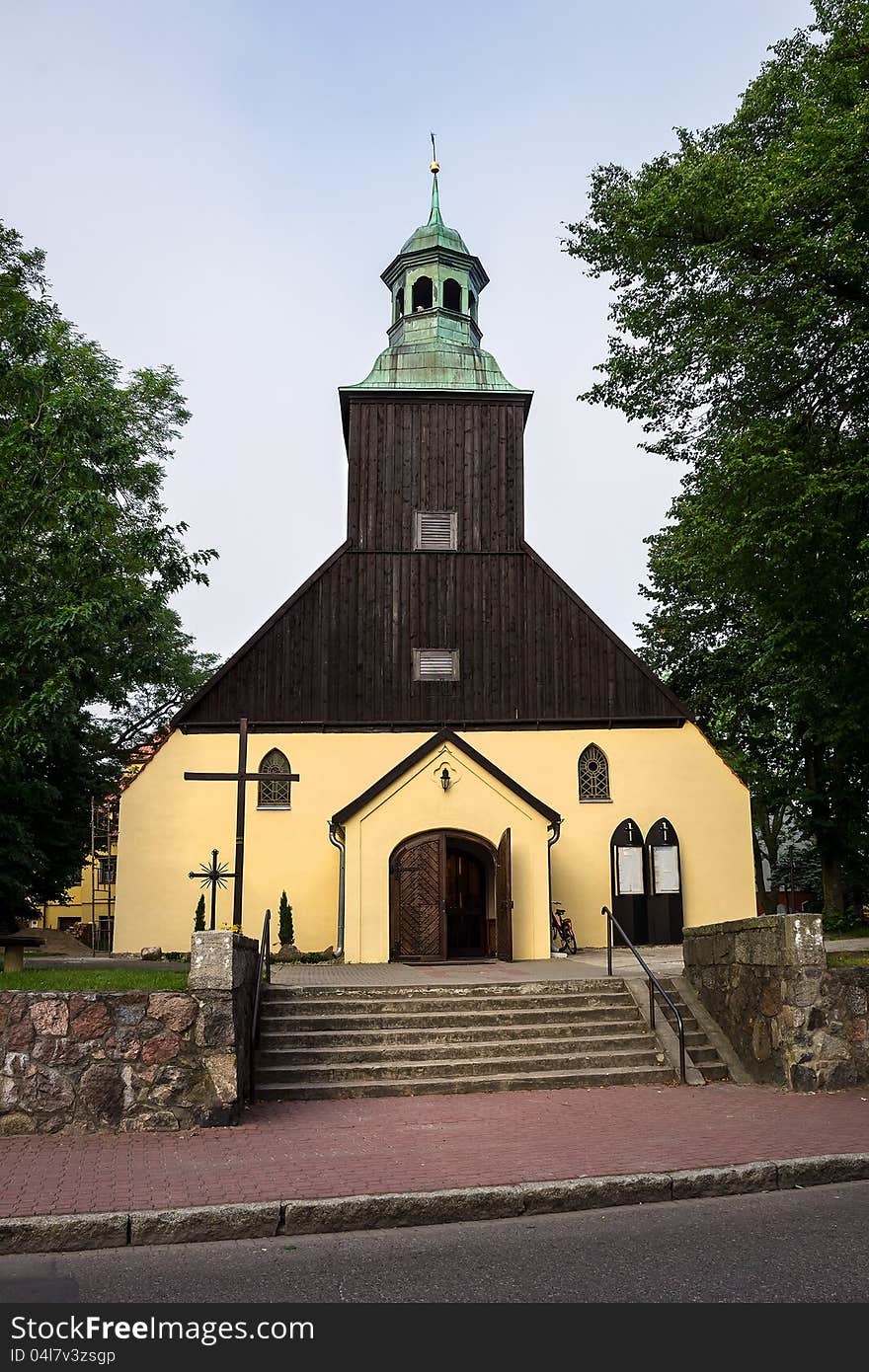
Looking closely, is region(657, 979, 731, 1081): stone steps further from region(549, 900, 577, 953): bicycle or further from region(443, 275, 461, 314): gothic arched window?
region(443, 275, 461, 314): gothic arched window

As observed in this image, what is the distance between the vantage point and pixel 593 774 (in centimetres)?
2333

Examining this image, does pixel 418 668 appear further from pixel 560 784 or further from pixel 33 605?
pixel 33 605

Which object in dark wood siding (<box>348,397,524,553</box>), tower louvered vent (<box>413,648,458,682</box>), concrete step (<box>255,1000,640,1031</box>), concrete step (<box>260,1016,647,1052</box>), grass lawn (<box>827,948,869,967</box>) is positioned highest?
dark wood siding (<box>348,397,524,553</box>)

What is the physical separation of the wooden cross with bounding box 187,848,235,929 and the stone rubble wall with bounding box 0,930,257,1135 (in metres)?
13.1

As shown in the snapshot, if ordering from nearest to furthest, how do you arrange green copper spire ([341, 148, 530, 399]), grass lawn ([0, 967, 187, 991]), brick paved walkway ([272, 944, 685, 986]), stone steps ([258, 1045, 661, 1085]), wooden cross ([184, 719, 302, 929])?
grass lawn ([0, 967, 187, 991]), stone steps ([258, 1045, 661, 1085]), brick paved walkway ([272, 944, 685, 986]), wooden cross ([184, 719, 302, 929]), green copper spire ([341, 148, 530, 399])

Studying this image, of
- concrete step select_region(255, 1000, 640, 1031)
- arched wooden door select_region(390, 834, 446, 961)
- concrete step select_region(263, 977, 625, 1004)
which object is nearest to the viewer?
concrete step select_region(255, 1000, 640, 1031)

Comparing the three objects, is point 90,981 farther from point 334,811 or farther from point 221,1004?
point 334,811

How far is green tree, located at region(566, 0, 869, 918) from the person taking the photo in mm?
13914

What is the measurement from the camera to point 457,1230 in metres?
6.36

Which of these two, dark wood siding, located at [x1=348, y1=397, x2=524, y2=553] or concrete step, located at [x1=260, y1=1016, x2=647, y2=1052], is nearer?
concrete step, located at [x1=260, y1=1016, x2=647, y2=1052]

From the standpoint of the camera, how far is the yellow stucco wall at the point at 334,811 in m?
22.2

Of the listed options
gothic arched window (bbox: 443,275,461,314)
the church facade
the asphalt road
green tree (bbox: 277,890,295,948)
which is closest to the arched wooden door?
the church facade

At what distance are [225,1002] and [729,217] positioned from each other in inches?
468
